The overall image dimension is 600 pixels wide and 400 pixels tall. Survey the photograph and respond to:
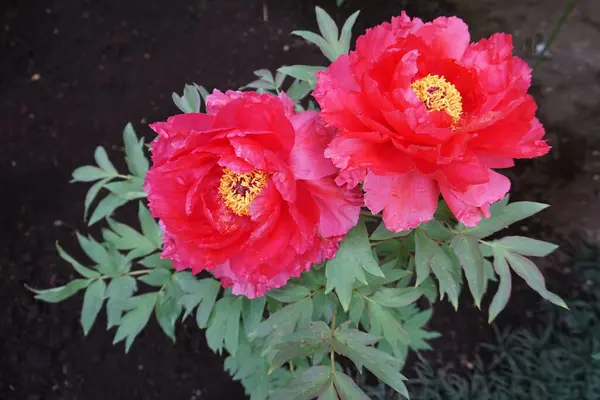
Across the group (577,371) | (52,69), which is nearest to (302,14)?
(52,69)

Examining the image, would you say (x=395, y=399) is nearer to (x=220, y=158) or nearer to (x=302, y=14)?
(x=220, y=158)

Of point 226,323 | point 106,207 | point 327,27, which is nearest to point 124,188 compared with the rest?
point 106,207

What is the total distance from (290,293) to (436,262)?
20 cm

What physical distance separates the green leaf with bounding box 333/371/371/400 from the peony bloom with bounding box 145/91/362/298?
0.21m

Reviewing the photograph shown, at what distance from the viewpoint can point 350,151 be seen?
511 mm

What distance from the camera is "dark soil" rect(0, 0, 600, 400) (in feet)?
4.99

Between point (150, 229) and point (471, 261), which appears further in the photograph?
point (150, 229)

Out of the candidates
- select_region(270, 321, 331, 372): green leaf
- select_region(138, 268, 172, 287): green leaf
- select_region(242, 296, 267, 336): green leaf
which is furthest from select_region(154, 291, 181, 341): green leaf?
select_region(270, 321, 331, 372): green leaf

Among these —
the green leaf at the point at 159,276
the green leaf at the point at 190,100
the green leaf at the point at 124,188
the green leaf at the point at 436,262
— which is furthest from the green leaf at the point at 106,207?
the green leaf at the point at 436,262

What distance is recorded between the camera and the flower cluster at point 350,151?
51 centimetres

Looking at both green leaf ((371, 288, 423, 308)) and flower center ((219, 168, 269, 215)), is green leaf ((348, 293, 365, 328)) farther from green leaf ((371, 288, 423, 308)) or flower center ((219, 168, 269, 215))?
flower center ((219, 168, 269, 215))

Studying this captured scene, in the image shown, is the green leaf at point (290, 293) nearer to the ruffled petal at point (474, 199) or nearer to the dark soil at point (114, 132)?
the ruffled petal at point (474, 199)

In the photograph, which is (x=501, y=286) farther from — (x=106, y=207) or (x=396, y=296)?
(x=106, y=207)

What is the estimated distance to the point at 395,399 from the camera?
129 centimetres
